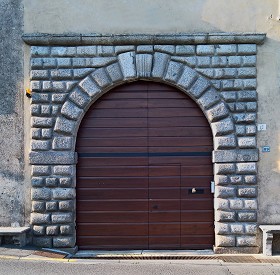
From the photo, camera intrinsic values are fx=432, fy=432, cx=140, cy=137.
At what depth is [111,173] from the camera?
24.8 feet

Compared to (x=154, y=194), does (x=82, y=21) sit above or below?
above

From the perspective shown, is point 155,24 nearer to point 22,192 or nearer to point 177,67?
point 177,67

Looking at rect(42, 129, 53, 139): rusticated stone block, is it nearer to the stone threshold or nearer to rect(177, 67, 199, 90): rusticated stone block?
the stone threshold

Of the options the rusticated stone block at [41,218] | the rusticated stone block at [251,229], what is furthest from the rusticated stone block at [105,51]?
the rusticated stone block at [251,229]

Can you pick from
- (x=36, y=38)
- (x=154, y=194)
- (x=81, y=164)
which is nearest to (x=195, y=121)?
(x=154, y=194)

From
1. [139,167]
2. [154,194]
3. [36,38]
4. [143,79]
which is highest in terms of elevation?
[36,38]

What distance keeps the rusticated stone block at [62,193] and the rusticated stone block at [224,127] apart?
8.79 feet

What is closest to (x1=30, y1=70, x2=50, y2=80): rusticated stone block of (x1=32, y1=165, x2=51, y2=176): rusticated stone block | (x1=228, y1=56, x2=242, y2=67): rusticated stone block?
(x1=32, y1=165, x2=51, y2=176): rusticated stone block

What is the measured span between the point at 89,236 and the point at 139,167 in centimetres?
149

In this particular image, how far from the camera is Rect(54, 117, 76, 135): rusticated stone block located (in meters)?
7.36

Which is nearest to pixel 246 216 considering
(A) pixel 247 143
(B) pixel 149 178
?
(A) pixel 247 143

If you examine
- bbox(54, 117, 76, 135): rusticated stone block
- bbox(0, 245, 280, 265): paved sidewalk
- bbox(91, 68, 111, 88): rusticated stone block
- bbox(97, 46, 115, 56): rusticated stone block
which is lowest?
bbox(0, 245, 280, 265): paved sidewalk

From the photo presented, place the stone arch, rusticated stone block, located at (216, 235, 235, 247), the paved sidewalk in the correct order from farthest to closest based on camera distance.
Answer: the stone arch < rusticated stone block, located at (216, 235, 235, 247) < the paved sidewalk

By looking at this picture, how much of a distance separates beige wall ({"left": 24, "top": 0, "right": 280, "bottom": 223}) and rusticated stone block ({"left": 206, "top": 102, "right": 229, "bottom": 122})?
0.63 m
